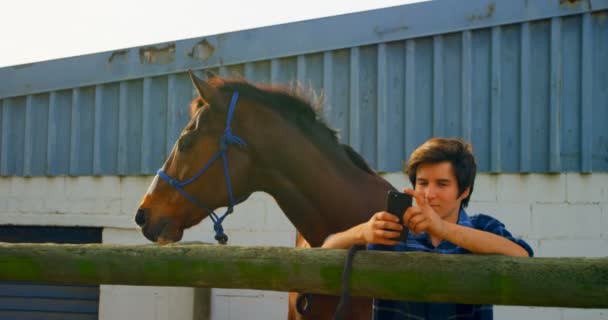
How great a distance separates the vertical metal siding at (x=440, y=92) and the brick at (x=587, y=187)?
0.24ft

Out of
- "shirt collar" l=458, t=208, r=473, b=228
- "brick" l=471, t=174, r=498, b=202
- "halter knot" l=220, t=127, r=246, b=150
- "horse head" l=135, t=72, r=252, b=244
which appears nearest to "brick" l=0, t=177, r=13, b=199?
"horse head" l=135, t=72, r=252, b=244

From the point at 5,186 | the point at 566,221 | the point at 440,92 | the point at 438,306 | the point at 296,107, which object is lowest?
the point at 438,306

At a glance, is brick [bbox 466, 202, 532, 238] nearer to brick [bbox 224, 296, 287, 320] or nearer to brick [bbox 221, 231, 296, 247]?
brick [bbox 221, 231, 296, 247]

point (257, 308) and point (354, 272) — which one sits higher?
point (354, 272)

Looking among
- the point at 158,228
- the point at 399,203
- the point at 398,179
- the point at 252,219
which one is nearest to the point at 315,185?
the point at 158,228

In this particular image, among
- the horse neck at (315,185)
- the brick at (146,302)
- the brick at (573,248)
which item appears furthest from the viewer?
the brick at (146,302)

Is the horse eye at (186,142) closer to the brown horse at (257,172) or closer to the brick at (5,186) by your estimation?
the brown horse at (257,172)

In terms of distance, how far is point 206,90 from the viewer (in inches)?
117

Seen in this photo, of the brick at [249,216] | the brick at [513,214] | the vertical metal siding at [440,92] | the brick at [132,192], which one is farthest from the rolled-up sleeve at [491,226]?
the brick at [132,192]

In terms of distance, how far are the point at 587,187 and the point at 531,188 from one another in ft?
1.25

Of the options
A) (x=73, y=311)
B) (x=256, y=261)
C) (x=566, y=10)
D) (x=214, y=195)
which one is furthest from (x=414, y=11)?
(x=73, y=311)

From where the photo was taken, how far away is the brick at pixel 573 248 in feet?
15.1

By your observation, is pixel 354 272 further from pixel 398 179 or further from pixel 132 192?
pixel 132 192

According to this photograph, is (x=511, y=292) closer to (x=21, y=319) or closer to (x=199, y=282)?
(x=199, y=282)
